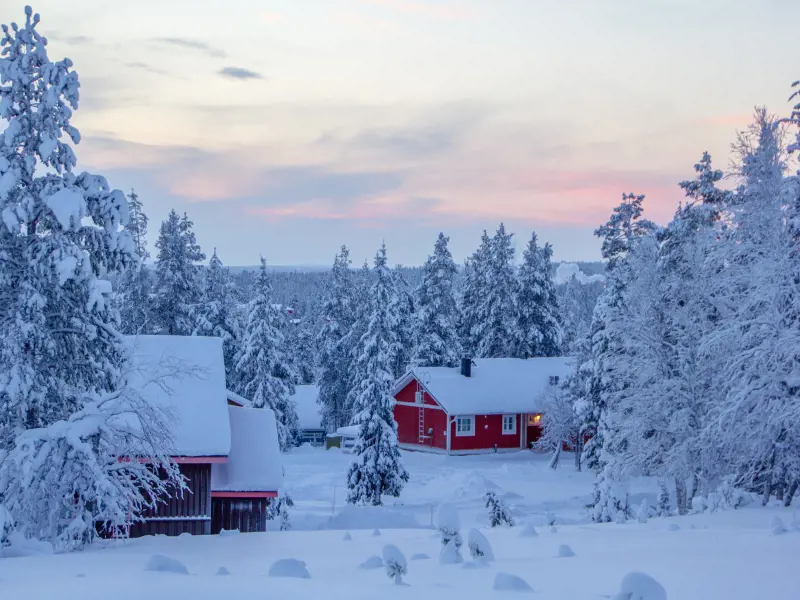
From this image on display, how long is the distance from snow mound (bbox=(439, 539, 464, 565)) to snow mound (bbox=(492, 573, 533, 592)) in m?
1.53

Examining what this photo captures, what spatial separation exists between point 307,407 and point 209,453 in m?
46.4

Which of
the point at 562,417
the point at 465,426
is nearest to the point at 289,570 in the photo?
the point at 562,417

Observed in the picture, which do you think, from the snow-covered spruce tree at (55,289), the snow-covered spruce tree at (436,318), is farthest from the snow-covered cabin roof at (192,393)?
the snow-covered spruce tree at (436,318)

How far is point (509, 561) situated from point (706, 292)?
1922 centimetres

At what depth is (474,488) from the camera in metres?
38.0

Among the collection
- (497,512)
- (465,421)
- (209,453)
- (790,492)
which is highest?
(209,453)

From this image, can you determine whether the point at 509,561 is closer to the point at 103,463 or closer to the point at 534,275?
the point at 103,463

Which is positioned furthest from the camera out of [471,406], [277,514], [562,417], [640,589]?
[471,406]

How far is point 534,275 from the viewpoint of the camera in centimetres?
6122

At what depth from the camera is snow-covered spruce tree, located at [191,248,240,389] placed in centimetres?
4694

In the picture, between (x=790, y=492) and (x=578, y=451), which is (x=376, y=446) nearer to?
(x=578, y=451)

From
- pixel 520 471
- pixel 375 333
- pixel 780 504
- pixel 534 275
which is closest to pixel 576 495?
pixel 520 471

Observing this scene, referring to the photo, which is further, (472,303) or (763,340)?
(472,303)

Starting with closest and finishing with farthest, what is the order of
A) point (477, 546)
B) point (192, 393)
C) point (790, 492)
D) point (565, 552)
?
1. point (477, 546)
2. point (565, 552)
3. point (790, 492)
4. point (192, 393)
